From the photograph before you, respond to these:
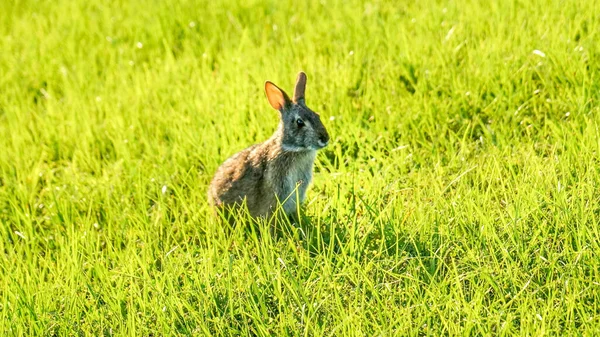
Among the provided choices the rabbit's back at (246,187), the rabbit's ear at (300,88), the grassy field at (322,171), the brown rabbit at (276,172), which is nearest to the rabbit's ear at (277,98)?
the brown rabbit at (276,172)

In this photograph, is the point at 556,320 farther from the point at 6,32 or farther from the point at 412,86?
the point at 6,32

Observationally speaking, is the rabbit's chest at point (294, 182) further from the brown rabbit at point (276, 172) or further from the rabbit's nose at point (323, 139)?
the rabbit's nose at point (323, 139)

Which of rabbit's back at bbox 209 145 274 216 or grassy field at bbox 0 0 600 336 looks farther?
rabbit's back at bbox 209 145 274 216

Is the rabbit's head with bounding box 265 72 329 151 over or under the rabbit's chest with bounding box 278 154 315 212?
A: over

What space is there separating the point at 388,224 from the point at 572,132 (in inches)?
62.0

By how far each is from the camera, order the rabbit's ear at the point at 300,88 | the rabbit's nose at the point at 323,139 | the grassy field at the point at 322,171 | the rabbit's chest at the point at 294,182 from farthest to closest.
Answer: the rabbit's ear at the point at 300,88 → the rabbit's chest at the point at 294,182 → the rabbit's nose at the point at 323,139 → the grassy field at the point at 322,171

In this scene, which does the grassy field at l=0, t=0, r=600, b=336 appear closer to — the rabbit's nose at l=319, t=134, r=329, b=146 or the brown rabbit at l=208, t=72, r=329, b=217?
the brown rabbit at l=208, t=72, r=329, b=217

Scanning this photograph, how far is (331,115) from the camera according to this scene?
634 cm

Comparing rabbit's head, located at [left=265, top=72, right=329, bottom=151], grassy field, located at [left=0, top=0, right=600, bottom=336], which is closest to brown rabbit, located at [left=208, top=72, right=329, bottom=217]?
rabbit's head, located at [left=265, top=72, right=329, bottom=151]

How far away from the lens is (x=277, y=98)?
5430 mm

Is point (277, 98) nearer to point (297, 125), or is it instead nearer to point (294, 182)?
point (297, 125)

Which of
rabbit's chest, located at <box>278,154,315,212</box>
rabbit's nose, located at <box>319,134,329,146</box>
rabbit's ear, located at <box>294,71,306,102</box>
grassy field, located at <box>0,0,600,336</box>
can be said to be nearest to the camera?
grassy field, located at <box>0,0,600,336</box>

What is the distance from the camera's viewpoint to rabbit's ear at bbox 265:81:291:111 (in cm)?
536

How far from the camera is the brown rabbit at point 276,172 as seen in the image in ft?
17.5
